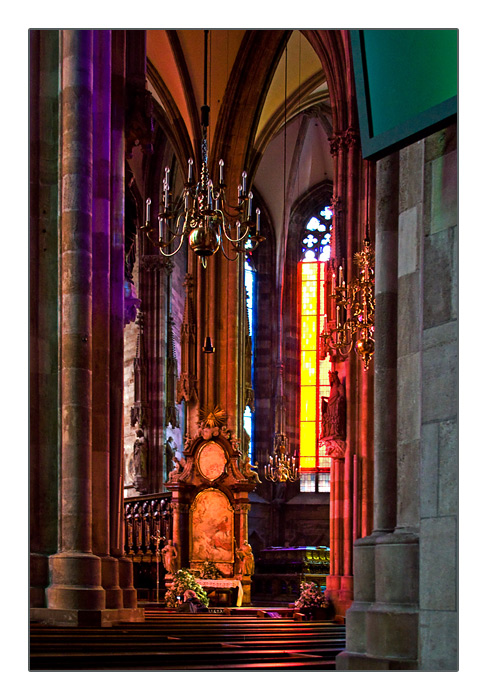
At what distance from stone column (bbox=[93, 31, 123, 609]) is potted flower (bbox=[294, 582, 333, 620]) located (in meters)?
6.33

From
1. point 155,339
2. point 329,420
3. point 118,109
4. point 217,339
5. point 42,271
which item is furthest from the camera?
point 155,339

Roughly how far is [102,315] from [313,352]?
20433mm

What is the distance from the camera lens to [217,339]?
22.3m

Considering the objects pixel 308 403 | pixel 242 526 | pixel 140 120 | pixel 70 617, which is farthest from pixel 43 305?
pixel 308 403

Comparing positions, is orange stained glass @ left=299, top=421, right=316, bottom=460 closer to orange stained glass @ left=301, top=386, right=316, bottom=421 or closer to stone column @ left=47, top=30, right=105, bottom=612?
orange stained glass @ left=301, top=386, right=316, bottom=421

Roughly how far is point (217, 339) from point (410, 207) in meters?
16.1

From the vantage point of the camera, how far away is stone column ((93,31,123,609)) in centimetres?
1053

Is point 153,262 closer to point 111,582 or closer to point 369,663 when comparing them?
point 111,582

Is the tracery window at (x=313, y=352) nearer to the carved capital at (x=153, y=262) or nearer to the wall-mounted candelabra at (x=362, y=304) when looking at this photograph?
the carved capital at (x=153, y=262)

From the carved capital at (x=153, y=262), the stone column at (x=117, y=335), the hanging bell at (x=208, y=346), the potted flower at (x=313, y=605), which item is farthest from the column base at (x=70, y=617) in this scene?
the carved capital at (x=153, y=262)

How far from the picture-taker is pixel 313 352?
31141mm

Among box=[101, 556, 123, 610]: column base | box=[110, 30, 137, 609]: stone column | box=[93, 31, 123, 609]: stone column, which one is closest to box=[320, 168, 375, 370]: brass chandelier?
box=[110, 30, 137, 609]: stone column

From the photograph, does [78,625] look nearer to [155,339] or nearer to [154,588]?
[154,588]

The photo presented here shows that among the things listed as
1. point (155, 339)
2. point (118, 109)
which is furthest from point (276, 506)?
point (118, 109)
